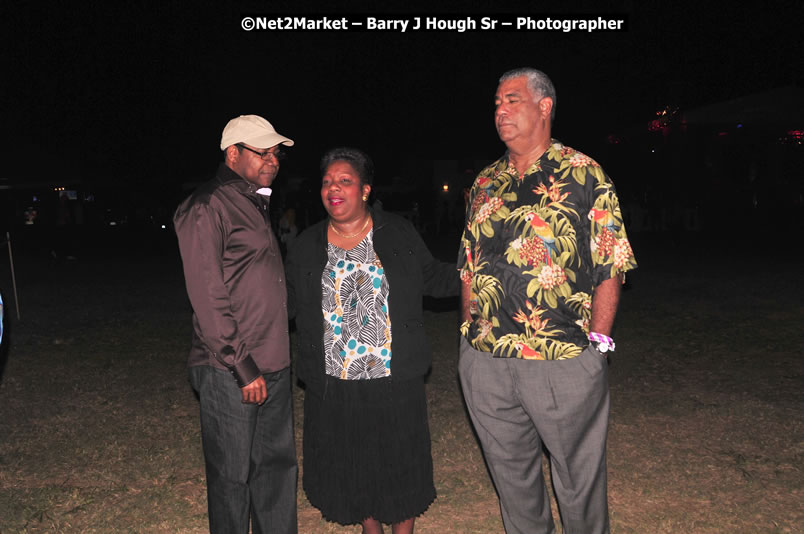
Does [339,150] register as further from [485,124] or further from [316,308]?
[485,124]

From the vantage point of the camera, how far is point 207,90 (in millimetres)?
36406

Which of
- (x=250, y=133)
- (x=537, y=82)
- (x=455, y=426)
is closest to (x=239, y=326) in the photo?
(x=250, y=133)

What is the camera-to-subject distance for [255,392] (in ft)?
10.4

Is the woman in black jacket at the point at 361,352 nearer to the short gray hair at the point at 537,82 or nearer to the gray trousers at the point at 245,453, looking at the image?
the gray trousers at the point at 245,453

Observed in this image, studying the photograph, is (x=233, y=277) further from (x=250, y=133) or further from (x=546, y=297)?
(x=546, y=297)

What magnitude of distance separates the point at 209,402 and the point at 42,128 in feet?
115

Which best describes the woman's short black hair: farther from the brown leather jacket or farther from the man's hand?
the man's hand

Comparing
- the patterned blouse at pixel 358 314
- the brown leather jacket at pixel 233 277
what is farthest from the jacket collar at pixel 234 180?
the patterned blouse at pixel 358 314

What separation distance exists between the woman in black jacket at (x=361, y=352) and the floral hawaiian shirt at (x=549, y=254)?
2.02 feet

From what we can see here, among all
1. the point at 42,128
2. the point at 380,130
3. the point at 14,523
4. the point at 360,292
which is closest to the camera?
the point at 360,292

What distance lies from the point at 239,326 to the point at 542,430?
1472 millimetres

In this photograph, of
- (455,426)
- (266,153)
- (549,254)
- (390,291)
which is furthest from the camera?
(455,426)

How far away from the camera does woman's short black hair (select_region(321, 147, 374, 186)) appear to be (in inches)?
138

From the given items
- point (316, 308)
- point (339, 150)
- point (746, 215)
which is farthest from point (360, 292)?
point (746, 215)
